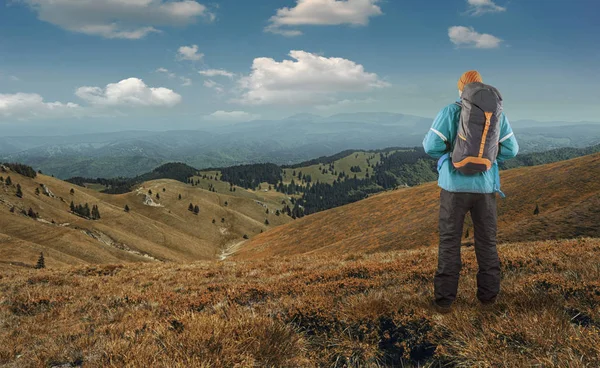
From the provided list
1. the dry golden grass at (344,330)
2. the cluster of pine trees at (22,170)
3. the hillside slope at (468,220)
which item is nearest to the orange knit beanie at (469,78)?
the dry golden grass at (344,330)

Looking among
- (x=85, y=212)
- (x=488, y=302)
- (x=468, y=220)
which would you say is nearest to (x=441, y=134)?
(x=488, y=302)

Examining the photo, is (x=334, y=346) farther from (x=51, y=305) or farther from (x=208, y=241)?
(x=208, y=241)

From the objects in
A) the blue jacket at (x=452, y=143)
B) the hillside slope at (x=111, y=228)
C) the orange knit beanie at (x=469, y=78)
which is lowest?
the hillside slope at (x=111, y=228)

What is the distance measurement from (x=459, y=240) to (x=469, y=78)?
3.17 m

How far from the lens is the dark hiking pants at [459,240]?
544 cm

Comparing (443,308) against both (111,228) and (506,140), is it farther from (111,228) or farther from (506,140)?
(111,228)

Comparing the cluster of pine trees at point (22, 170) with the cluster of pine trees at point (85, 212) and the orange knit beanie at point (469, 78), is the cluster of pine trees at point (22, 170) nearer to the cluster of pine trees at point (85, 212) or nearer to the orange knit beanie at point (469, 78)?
the cluster of pine trees at point (85, 212)

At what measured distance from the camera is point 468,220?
1462 inches

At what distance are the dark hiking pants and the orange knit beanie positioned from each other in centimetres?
223

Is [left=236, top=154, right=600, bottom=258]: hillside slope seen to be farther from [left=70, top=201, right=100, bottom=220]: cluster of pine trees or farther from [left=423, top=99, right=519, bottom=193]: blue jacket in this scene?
[left=70, top=201, right=100, bottom=220]: cluster of pine trees

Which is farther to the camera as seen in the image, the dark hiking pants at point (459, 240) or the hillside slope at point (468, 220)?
the hillside slope at point (468, 220)

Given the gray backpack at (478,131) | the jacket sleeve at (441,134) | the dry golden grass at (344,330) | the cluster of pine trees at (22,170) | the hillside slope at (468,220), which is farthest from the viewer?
the cluster of pine trees at (22,170)

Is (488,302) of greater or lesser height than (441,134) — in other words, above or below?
below

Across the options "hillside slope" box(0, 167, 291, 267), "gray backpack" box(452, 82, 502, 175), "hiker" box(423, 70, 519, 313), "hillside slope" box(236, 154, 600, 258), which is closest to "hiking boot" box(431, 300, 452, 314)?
"hiker" box(423, 70, 519, 313)
